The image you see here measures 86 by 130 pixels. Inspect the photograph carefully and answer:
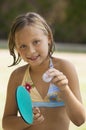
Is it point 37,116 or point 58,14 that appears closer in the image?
point 37,116

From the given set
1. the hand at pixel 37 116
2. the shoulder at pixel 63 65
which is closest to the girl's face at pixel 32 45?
the shoulder at pixel 63 65

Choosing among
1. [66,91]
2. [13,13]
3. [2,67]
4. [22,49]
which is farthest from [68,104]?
[13,13]

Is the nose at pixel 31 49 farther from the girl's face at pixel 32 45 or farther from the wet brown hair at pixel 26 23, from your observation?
the wet brown hair at pixel 26 23

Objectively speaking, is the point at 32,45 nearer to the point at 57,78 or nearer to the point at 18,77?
the point at 18,77

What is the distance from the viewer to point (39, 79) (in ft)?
10.8

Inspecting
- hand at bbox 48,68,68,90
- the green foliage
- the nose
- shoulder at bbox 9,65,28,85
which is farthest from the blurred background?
hand at bbox 48,68,68,90

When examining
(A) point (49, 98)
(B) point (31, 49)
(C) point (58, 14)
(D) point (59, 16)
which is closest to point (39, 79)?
(A) point (49, 98)

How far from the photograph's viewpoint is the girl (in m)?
3.14

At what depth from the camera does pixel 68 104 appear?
295cm

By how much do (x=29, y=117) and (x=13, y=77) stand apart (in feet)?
1.79

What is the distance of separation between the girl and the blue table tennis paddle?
80 millimetres

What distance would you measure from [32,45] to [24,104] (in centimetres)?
43

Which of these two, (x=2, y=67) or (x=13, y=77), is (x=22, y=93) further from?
(x=2, y=67)

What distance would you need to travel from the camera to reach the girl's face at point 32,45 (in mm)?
3123
